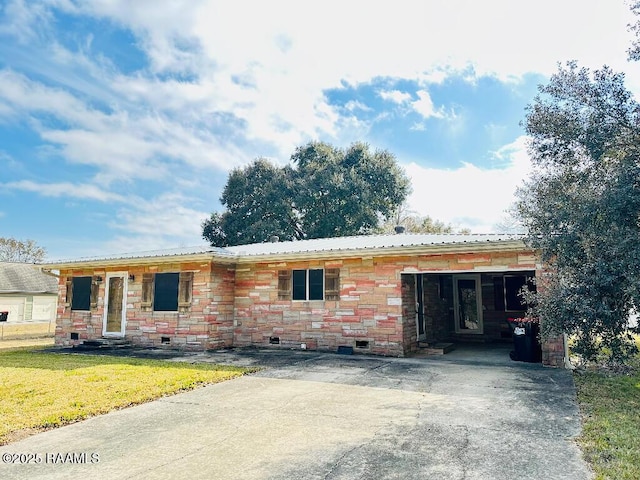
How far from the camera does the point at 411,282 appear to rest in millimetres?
10102

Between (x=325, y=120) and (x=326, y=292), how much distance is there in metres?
7.98

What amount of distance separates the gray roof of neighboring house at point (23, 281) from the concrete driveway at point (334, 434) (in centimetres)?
2072

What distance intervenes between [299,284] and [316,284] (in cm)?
52

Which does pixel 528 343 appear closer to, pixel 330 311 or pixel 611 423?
pixel 611 423

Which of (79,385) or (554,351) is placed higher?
(554,351)

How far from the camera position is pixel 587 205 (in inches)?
223

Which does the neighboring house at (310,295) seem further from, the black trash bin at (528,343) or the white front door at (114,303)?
the black trash bin at (528,343)

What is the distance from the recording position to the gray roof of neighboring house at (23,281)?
21938 mm

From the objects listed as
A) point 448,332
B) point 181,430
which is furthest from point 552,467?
point 448,332

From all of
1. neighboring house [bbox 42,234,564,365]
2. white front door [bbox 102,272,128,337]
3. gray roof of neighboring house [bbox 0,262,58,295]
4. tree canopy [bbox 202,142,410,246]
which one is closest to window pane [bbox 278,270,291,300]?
neighboring house [bbox 42,234,564,365]

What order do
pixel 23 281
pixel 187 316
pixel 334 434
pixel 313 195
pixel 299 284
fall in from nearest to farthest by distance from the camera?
pixel 334 434 < pixel 299 284 < pixel 187 316 < pixel 23 281 < pixel 313 195

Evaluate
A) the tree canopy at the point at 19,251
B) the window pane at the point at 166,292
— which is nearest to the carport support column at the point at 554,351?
the window pane at the point at 166,292

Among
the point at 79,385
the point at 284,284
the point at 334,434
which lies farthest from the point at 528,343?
the point at 79,385

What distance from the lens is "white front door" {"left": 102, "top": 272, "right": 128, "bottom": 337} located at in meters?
12.6
